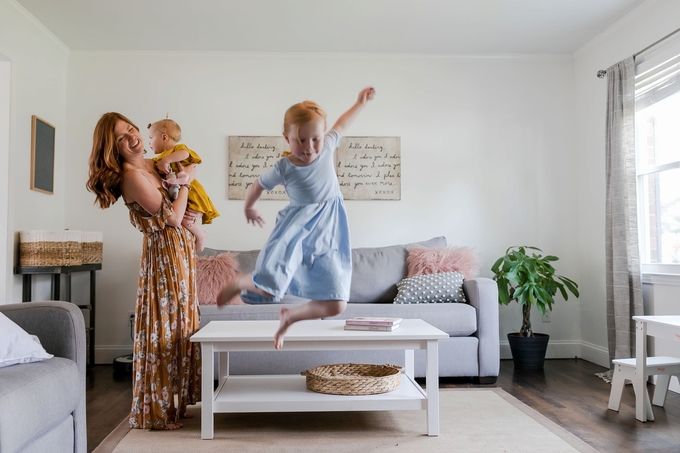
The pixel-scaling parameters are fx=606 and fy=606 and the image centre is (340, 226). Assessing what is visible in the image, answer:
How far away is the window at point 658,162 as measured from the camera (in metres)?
3.79

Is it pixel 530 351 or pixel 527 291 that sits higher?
pixel 527 291

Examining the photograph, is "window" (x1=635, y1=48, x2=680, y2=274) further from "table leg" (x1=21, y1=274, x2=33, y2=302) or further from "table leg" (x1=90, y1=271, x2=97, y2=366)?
"table leg" (x1=21, y1=274, x2=33, y2=302)

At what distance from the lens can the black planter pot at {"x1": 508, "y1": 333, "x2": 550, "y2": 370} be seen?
439 cm

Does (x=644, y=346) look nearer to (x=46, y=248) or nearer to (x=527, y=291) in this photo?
(x=527, y=291)

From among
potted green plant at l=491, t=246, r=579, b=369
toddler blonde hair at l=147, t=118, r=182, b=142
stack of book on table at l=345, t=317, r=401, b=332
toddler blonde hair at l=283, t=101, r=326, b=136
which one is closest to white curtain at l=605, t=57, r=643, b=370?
potted green plant at l=491, t=246, r=579, b=369

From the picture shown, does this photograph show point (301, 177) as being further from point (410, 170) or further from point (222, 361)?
point (410, 170)

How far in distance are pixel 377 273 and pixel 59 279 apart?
2.20 meters

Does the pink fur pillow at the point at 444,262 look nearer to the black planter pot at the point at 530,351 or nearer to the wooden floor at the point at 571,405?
the black planter pot at the point at 530,351

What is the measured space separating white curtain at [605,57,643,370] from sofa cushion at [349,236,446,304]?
1388 millimetres

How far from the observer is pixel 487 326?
399 centimetres

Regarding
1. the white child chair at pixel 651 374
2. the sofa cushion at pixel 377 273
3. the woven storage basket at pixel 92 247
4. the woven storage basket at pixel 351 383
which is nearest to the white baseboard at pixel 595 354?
the white child chair at pixel 651 374

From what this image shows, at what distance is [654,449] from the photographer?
2570 millimetres

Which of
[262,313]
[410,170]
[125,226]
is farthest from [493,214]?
[125,226]

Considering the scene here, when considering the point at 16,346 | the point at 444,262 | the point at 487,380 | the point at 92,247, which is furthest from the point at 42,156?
the point at 487,380
